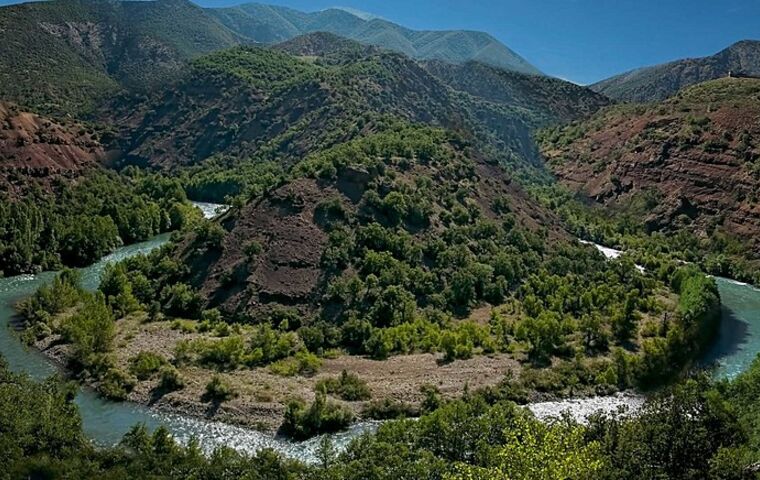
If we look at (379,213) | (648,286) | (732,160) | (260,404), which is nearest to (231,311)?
(260,404)

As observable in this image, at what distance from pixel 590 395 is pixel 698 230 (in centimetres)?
6979

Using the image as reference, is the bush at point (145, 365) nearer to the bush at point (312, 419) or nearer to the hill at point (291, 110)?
the bush at point (312, 419)

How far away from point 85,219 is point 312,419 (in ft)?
218

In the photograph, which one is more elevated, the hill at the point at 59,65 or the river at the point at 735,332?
the hill at the point at 59,65

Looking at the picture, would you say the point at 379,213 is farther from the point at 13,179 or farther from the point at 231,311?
the point at 13,179

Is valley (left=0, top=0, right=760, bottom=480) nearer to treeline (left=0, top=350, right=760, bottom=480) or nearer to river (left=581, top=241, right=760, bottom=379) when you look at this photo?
treeline (left=0, top=350, right=760, bottom=480)

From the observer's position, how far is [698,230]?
115875mm

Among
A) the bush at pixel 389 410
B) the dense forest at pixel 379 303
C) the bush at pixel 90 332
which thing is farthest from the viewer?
the bush at pixel 90 332

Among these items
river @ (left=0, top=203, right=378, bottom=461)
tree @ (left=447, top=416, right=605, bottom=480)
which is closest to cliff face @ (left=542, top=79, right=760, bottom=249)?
river @ (left=0, top=203, right=378, bottom=461)

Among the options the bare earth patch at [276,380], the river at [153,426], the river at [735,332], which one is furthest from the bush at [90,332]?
the river at [735,332]

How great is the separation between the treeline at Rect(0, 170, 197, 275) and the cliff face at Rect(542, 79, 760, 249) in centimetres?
8335

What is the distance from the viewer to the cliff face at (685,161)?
11669cm

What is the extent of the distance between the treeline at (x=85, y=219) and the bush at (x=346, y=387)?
173 feet

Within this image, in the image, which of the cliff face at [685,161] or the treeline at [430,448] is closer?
the treeline at [430,448]
